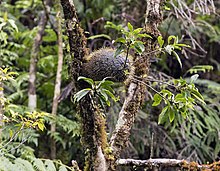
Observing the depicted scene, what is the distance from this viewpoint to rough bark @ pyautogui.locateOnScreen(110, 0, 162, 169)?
4.15 ft

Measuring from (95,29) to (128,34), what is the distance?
200 centimetres

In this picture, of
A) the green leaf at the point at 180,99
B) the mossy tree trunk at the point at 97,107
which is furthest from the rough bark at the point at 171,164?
the green leaf at the point at 180,99

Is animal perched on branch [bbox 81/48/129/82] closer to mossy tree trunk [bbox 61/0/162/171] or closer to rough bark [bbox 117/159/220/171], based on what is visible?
mossy tree trunk [bbox 61/0/162/171]

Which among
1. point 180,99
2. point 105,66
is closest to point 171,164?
point 180,99

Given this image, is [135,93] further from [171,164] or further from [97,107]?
[171,164]

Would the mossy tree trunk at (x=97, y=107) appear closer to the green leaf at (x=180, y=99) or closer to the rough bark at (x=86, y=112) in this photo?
the rough bark at (x=86, y=112)

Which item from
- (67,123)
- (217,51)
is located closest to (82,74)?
(67,123)

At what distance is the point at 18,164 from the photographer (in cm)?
135

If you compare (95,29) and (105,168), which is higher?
(95,29)

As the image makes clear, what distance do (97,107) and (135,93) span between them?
167 millimetres

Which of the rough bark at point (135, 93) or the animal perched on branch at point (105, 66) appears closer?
the animal perched on branch at point (105, 66)

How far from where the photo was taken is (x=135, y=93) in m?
1.32

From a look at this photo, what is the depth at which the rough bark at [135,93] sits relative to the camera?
4.15 ft

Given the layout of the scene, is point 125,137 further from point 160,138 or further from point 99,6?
point 99,6
